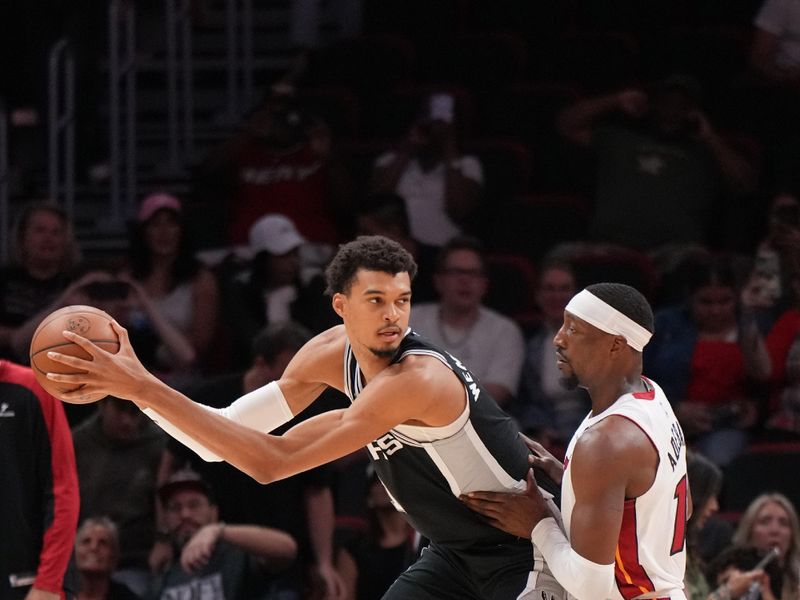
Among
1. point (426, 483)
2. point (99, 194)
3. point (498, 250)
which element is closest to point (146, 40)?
point (99, 194)

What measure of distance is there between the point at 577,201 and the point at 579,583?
5237 millimetres

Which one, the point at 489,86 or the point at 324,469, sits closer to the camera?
the point at 324,469

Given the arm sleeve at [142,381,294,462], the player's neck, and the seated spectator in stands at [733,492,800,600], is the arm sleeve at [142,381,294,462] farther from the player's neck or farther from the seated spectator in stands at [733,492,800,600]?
the seated spectator in stands at [733,492,800,600]

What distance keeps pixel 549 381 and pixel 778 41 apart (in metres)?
2.85

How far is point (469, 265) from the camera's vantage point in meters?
8.18

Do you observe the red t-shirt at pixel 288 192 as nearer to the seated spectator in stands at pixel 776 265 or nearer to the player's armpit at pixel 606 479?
the seated spectator in stands at pixel 776 265

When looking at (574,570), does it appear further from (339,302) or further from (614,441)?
(339,302)

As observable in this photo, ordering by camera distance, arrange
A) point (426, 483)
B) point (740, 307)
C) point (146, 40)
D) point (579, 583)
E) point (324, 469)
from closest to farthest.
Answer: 1. point (579, 583)
2. point (426, 483)
3. point (324, 469)
4. point (740, 307)
5. point (146, 40)

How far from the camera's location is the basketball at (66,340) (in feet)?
14.3

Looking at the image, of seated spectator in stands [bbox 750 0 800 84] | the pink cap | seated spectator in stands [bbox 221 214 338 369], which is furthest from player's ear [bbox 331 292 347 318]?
seated spectator in stands [bbox 750 0 800 84]

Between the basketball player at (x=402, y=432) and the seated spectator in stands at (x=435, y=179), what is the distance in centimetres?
412

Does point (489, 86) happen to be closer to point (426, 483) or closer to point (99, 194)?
point (99, 194)

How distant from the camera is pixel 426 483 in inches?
189

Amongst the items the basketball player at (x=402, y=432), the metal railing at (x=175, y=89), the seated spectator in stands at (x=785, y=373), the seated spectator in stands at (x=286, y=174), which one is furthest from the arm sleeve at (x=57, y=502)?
the metal railing at (x=175, y=89)
